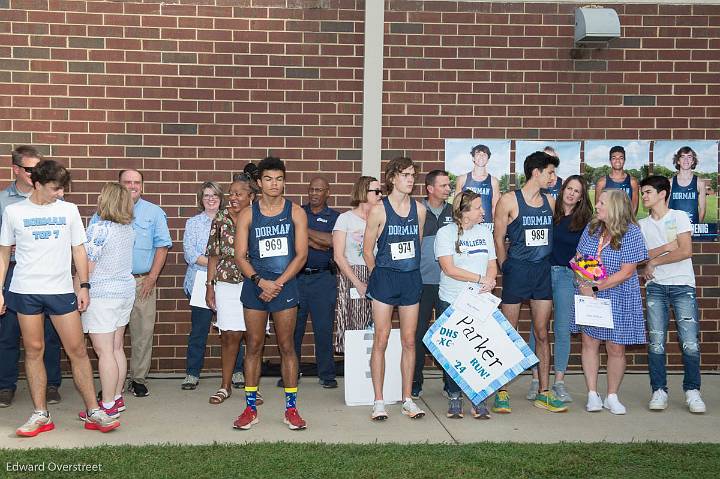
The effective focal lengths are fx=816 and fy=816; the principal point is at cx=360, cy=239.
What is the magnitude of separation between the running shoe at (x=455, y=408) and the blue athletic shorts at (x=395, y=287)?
874mm

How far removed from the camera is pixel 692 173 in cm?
862

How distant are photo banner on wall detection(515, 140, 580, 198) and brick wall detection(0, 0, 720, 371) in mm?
92

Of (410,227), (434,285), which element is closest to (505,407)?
(434,285)

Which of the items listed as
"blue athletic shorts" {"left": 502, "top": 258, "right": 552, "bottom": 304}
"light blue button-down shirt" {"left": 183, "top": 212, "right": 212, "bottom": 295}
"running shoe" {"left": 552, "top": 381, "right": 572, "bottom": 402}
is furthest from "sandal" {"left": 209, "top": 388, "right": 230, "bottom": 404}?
"running shoe" {"left": 552, "top": 381, "right": 572, "bottom": 402}

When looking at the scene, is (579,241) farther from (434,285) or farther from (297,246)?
(297,246)

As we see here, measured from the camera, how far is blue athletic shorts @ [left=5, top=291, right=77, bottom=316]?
5898 mm

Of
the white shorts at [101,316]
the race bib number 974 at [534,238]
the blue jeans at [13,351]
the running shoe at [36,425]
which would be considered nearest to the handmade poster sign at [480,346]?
the race bib number 974 at [534,238]

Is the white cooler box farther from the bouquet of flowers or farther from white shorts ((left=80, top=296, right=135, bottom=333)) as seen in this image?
white shorts ((left=80, top=296, right=135, bottom=333))

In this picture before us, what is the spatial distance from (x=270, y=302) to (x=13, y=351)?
2.69 meters

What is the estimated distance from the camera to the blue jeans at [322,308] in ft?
25.5

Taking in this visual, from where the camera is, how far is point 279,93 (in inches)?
330

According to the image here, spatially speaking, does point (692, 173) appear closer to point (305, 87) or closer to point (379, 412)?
point (305, 87)

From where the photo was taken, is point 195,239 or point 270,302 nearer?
point 270,302

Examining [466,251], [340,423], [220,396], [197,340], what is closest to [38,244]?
[220,396]
